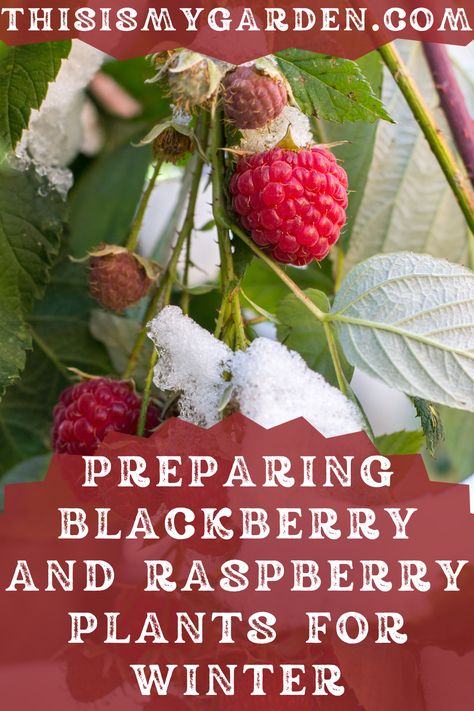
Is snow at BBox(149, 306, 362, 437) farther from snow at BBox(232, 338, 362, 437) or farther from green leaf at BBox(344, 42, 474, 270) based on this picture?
green leaf at BBox(344, 42, 474, 270)

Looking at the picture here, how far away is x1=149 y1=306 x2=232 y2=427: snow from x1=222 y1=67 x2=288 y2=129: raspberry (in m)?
0.10

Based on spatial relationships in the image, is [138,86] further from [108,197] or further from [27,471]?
[27,471]

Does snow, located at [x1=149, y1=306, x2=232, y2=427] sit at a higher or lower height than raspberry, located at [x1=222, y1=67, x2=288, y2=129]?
lower

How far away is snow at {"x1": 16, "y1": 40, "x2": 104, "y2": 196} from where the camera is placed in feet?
1.88

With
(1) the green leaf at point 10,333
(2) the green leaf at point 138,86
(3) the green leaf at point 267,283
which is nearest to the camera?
(1) the green leaf at point 10,333

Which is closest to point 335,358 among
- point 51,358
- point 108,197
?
point 51,358

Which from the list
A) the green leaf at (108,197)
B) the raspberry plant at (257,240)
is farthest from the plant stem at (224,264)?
the green leaf at (108,197)

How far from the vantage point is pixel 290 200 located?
1.50 feet

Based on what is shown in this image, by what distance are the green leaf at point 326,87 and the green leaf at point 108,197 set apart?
35 centimetres

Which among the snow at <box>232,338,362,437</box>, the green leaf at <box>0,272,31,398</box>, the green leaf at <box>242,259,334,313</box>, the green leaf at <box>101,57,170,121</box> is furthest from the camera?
the green leaf at <box>101,57,170,121</box>

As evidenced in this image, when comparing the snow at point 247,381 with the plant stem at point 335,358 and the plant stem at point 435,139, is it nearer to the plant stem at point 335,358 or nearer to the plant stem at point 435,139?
the plant stem at point 335,358

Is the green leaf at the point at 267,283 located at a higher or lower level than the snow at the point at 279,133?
higher

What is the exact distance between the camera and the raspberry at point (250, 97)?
42cm

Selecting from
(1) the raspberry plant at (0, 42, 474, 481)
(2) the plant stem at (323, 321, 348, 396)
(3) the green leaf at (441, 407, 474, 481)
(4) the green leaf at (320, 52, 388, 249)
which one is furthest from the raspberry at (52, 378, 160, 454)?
(3) the green leaf at (441, 407, 474, 481)
